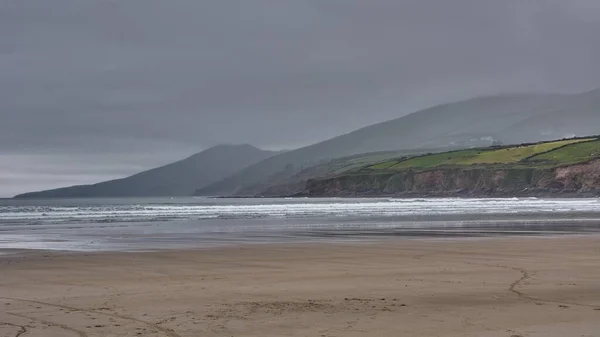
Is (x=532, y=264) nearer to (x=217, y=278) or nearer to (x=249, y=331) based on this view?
(x=217, y=278)

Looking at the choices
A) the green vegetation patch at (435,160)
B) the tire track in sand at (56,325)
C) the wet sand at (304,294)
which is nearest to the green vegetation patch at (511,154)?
the green vegetation patch at (435,160)

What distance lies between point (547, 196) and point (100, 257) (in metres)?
121

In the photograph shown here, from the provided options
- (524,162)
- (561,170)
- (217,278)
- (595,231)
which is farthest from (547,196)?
(217,278)

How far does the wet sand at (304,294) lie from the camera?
1066cm

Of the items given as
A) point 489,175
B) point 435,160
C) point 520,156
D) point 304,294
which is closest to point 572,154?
point 520,156

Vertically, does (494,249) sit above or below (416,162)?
below

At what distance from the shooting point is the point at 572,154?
14900 cm

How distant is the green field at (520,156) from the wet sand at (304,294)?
129100 millimetres

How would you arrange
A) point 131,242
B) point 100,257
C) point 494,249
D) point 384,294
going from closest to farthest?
point 384,294
point 100,257
point 494,249
point 131,242

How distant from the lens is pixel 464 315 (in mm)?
11508

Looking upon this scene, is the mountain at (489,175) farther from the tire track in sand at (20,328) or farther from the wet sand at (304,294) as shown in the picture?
the tire track in sand at (20,328)

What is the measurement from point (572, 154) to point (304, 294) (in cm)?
14776

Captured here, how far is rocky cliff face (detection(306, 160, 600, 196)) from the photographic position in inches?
5212

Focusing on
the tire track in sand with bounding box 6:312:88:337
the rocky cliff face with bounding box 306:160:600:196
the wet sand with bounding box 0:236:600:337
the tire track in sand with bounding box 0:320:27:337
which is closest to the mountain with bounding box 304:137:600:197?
the rocky cliff face with bounding box 306:160:600:196
